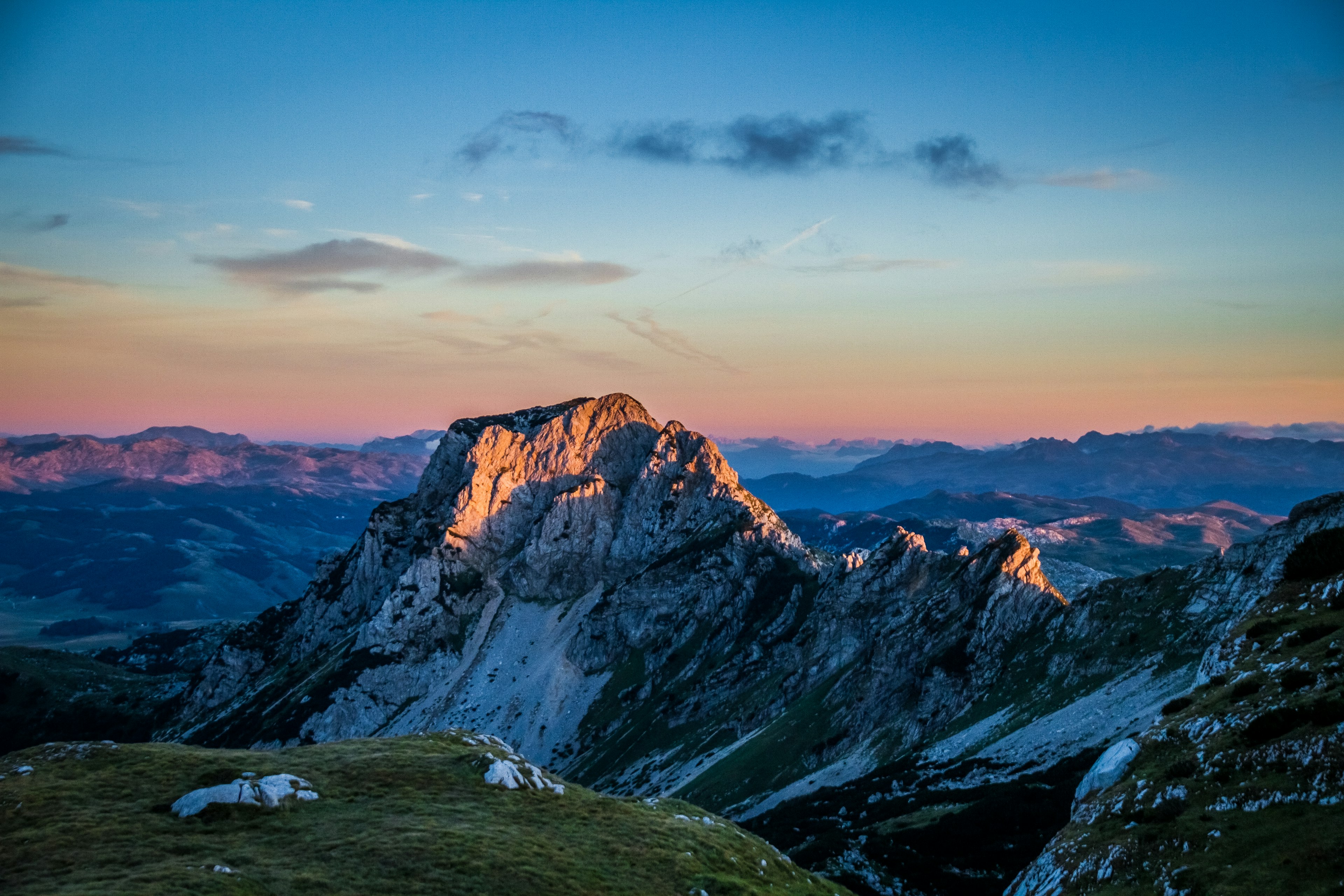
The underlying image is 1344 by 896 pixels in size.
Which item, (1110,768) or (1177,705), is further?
(1177,705)

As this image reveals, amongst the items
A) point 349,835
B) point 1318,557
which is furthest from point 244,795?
point 1318,557

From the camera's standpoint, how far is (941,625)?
515 ft

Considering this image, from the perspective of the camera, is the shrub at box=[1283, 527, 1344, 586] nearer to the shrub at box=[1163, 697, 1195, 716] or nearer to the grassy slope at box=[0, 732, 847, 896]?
the shrub at box=[1163, 697, 1195, 716]

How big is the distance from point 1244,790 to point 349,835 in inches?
1946

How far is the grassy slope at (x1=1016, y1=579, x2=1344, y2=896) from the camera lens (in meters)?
32.7

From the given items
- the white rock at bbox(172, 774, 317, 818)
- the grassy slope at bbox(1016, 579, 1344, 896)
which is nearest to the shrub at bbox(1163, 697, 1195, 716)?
the grassy slope at bbox(1016, 579, 1344, 896)

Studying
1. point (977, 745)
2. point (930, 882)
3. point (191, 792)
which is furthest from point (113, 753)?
point (977, 745)

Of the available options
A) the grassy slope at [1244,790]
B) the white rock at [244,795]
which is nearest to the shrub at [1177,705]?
the grassy slope at [1244,790]

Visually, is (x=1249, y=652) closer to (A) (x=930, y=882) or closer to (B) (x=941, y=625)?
(A) (x=930, y=882)

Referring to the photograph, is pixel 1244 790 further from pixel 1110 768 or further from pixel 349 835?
pixel 349 835

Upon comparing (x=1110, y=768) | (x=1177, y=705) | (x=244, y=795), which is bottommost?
(x=244, y=795)

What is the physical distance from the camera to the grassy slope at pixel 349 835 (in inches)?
1909

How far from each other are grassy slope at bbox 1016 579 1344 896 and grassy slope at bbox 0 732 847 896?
25606mm

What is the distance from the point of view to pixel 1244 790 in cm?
3744
